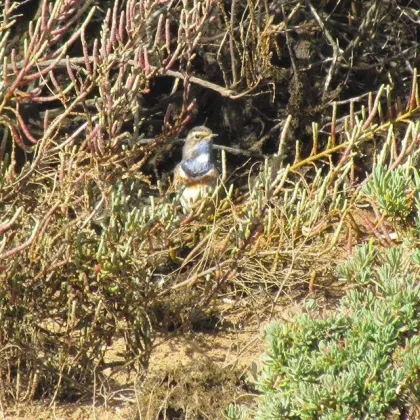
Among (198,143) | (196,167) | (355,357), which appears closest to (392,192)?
(355,357)

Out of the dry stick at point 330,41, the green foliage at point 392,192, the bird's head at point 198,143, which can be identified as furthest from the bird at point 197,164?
the green foliage at point 392,192

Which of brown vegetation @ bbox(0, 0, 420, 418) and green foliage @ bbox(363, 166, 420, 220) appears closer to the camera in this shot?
green foliage @ bbox(363, 166, 420, 220)

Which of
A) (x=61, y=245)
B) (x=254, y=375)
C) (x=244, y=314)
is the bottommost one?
(x=244, y=314)

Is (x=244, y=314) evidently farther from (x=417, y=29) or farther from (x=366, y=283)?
(x=417, y=29)

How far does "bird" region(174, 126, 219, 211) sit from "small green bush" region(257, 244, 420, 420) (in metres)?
3.18

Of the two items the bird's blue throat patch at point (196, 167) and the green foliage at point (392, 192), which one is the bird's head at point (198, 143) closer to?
the bird's blue throat patch at point (196, 167)

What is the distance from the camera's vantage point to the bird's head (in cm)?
754

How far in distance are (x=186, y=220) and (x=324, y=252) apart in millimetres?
933

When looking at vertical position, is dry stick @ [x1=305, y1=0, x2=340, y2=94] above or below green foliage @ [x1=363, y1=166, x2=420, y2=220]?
below

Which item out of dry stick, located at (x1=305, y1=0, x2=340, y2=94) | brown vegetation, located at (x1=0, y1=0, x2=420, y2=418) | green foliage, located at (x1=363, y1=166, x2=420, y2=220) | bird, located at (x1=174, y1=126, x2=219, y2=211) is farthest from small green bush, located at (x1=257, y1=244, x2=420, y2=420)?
dry stick, located at (x1=305, y1=0, x2=340, y2=94)

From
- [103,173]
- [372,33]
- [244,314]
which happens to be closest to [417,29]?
[372,33]

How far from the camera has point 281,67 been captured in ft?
26.9

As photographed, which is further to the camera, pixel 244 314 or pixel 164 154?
pixel 164 154

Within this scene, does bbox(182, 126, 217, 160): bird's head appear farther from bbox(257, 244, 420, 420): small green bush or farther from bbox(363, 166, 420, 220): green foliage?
bbox(257, 244, 420, 420): small green bush
